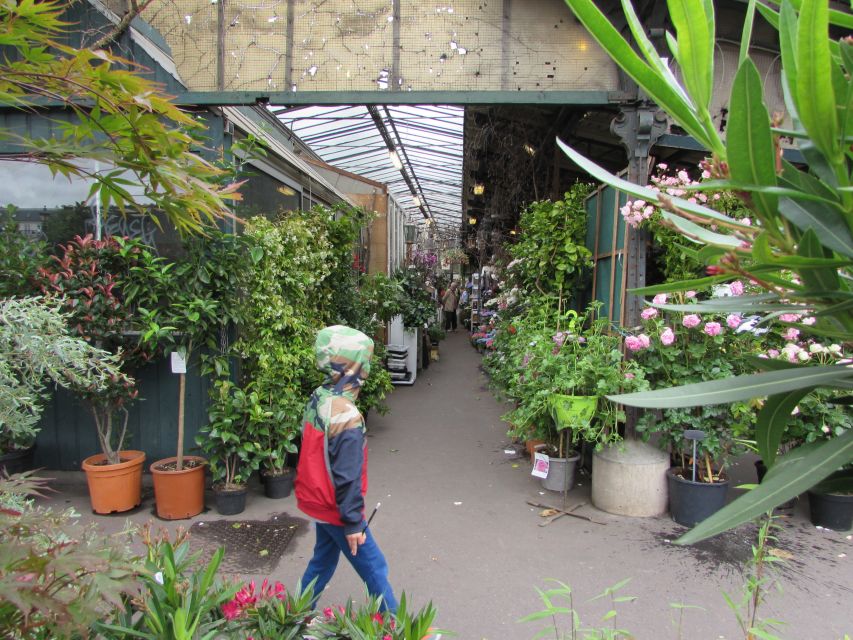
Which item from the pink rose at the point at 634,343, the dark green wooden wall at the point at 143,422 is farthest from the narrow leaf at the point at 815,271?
the dark green wooden wall at the point at 143,422

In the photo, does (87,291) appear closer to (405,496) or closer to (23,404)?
(23,404)

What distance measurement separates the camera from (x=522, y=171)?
8.43 m

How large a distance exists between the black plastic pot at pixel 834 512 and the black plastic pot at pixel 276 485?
4.06m

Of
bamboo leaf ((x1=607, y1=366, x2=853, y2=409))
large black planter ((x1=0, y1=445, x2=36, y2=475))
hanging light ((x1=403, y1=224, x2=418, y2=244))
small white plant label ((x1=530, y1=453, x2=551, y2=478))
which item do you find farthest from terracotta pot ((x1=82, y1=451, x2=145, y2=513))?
hanging light ((x1=403, y1=224, x2=418, y2=244))

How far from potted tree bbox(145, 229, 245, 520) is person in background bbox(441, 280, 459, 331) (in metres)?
13.4

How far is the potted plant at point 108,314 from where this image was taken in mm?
4258

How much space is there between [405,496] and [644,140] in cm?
353

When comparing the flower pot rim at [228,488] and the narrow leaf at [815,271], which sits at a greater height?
the narrow leaf at [815,271]

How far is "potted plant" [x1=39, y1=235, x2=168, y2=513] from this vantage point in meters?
4.26

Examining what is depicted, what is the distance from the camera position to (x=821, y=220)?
62 cm

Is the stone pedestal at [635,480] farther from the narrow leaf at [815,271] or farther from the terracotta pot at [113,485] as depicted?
the narrow leaf at [815,271]

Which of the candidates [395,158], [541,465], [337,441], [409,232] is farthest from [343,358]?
[409,232]

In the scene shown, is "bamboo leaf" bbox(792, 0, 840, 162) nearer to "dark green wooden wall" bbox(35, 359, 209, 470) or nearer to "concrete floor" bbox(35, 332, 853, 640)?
"concrete floor" bbox(35, 332, 853, 640)

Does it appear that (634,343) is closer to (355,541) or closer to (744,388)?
(355,541)
